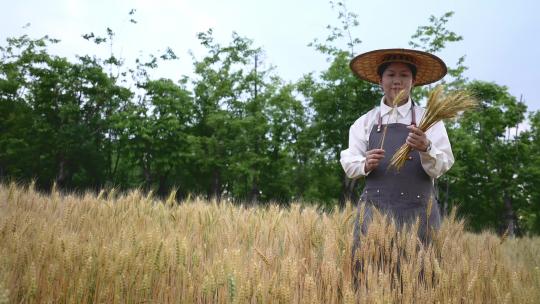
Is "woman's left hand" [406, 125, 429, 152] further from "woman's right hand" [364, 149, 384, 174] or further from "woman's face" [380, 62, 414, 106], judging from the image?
"woman's face" [380, 62, 414, 106]

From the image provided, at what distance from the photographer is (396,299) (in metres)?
2.16

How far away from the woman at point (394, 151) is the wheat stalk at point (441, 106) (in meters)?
0.09

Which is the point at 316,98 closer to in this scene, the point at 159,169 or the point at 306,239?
the point at 159,169

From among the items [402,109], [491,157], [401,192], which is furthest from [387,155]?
[491,157]

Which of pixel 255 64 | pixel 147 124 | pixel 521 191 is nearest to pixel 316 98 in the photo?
pixel 255 64

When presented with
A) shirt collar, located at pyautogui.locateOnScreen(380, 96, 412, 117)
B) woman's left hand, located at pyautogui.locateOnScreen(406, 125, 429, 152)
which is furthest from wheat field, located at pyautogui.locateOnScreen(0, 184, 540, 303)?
shirt collar, located at pyautogui.locateOnScreen(380, 96, 412, 117)

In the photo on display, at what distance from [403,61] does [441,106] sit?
73 cm

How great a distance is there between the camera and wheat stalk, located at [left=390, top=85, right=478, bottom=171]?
2635 mm

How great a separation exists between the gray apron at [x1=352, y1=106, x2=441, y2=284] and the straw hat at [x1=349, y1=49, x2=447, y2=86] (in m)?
0.56

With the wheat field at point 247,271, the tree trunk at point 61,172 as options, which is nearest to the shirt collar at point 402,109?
the wheat field at point 247,271

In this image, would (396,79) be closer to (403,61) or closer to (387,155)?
(403,61)

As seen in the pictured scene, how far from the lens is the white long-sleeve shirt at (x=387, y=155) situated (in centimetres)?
283

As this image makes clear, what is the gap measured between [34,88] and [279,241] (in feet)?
96.3

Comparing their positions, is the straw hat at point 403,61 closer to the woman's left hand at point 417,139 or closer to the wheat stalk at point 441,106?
the wheat stalk at point 441,106
